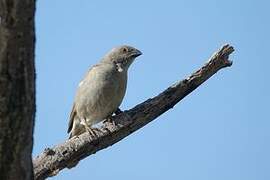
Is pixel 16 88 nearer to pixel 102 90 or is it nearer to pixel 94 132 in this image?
pixel 94 132

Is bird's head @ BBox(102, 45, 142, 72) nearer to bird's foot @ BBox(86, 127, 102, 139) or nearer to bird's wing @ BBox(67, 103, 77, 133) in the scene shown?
bird's wing @ BBox(67, 103, 77, 133)

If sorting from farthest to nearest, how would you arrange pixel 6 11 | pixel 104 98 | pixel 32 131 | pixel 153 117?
pixel 104 98
pixel 153 117
pixel 32 131
pixel 6 11

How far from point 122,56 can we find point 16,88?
6.24 m

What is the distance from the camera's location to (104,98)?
10141mm

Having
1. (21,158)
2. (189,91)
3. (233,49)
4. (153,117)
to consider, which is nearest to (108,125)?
(153,117)

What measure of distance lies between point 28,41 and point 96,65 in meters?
6.30

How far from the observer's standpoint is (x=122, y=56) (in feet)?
35.1

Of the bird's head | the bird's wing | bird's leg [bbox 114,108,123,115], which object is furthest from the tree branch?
the bird's wing

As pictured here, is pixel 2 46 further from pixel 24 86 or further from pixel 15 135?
pixel 15 135

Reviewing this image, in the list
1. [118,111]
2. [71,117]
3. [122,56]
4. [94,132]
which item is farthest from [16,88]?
[71,117]

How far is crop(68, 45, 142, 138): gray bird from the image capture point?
1016cm

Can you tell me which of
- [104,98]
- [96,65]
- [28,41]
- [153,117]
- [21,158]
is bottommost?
[21,158]

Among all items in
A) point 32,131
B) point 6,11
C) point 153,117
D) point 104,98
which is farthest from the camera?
point 104,98

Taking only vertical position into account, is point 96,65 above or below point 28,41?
above
